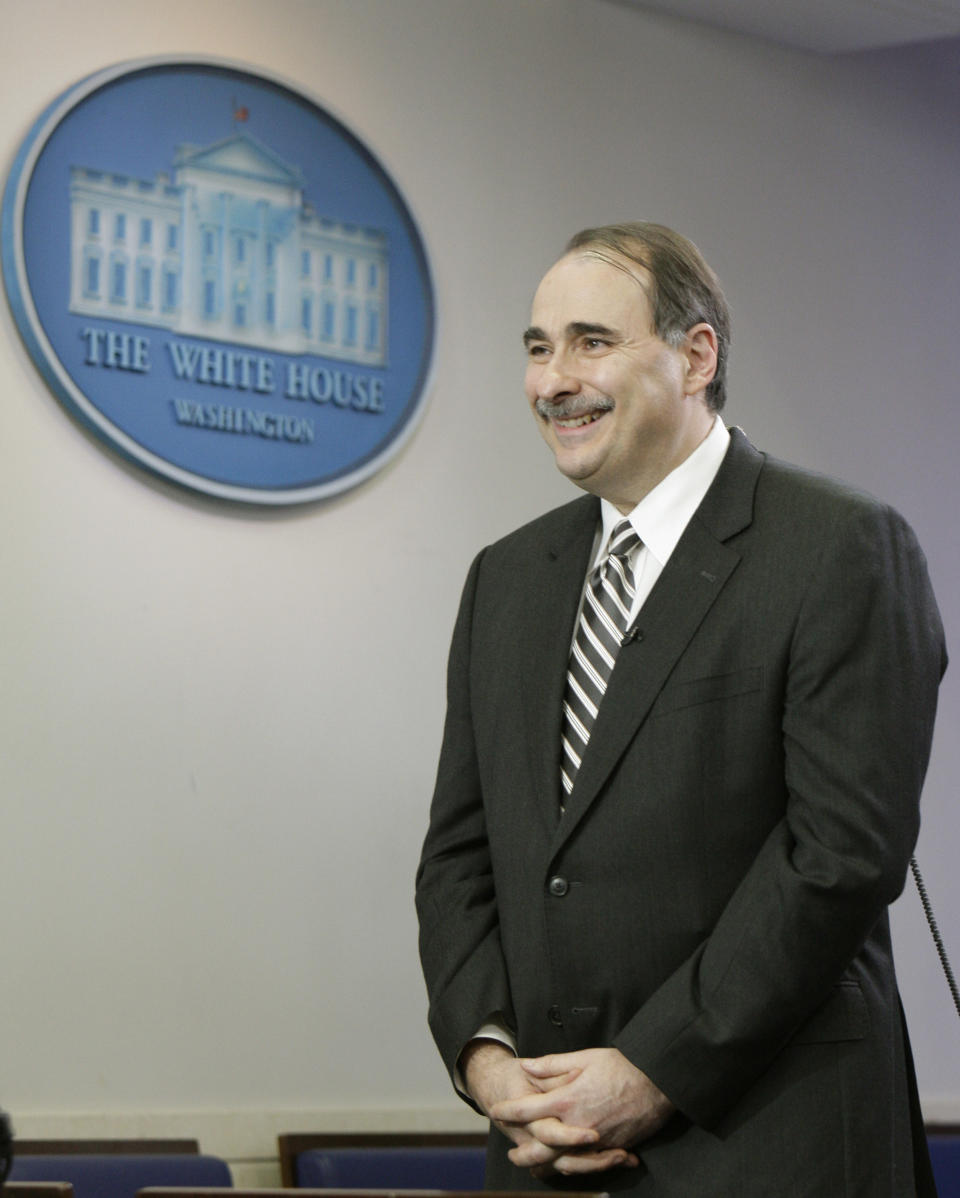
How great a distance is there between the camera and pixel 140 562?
3113 millimetres

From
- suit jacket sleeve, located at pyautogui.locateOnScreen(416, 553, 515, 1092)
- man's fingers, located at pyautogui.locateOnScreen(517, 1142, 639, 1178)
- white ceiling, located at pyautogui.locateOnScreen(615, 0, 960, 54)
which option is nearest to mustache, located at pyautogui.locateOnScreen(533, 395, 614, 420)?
suit jacket sleeve, located at pyautogui.locateOnScreen(416, 553, 515, 1092)

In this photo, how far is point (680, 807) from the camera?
76.7 inches

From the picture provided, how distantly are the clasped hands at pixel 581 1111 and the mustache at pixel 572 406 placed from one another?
A: 83 cm

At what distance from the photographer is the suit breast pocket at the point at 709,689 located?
1959 mm

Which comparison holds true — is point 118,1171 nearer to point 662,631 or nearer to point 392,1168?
point 392,1168

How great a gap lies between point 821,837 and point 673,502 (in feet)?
1.71

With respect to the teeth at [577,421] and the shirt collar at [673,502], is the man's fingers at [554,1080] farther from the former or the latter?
the teeth at [577,421]

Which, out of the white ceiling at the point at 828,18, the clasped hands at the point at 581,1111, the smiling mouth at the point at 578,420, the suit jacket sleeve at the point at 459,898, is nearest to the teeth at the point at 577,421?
the smiling mouth at the point at 578,420

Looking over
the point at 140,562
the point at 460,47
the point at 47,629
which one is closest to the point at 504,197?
the point at 460,47

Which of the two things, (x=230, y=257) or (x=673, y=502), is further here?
(x=230, y=257)

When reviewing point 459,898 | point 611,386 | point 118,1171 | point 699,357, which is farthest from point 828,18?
point 118,1171

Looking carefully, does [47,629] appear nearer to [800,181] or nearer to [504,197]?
[504,197]

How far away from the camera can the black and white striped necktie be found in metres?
2.10

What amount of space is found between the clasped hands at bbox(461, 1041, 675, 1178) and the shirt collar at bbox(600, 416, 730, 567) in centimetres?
66
